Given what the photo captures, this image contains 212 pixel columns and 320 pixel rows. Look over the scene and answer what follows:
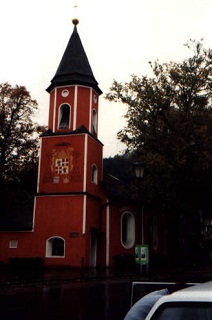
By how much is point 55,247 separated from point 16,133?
1115 cm

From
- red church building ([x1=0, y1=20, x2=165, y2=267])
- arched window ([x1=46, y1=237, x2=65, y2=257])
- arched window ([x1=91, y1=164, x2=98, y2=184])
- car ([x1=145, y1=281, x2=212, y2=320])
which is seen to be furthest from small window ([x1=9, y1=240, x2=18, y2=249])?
car ([x1=145, y1=281, x2=212, y2=320])

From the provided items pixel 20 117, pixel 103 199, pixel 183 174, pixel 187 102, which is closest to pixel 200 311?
pixel 183 174

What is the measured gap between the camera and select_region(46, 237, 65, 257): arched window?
26219 millimetres

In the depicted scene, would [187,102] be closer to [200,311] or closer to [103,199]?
[103,199]

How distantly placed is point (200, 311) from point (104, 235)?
26.4 meters

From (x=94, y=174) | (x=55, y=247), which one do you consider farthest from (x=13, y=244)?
(x=94, y=174)

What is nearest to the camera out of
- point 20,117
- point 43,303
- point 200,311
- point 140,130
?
point 200,311

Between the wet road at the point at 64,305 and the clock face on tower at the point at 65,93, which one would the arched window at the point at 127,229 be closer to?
the clock face on tower at the point at 65,93

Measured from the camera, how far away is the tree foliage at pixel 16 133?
31250 mm

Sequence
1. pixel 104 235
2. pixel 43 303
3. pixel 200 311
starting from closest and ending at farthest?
pixel 200 311 → pixel 43 303 → pixel 104 235

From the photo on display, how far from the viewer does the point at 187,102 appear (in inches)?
1017

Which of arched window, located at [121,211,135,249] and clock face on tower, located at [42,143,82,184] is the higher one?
clock face on tower, located at [42,143,82,184]

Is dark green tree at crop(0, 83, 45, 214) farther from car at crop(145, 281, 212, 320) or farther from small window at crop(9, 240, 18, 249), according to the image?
car at crop(145, 281, 212, 320)

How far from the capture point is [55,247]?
26.5 meters
